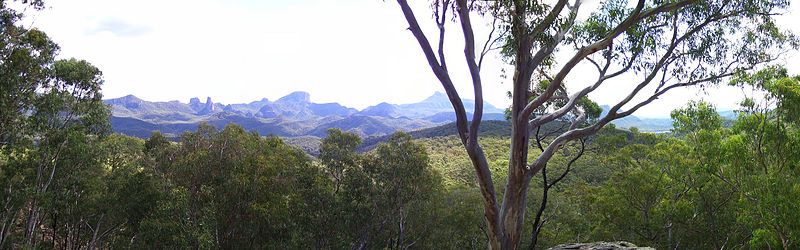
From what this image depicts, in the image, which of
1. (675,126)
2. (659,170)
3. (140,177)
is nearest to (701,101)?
(675,126)

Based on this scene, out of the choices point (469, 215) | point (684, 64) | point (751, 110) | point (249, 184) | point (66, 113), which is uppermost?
point (684, 64)

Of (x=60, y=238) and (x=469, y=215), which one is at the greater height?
(x=469, y=215)

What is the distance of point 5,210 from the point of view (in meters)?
13.9

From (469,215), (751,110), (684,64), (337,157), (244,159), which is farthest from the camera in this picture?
(469,215)

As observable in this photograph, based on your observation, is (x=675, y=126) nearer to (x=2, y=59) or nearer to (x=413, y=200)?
(x=413, y=200)

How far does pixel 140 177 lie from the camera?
44.5 ft

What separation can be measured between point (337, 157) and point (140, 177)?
6.21 m

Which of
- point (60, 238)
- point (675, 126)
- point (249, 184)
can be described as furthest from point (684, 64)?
point (60, 238)

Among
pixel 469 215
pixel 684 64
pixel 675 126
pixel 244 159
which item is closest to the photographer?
pixel 684 64

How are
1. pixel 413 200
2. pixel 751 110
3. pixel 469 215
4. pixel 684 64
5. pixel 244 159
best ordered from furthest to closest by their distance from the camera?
pixel 469 215 → pixel 413 200 → pixel 244 159 → pixel 751 110 → pixel 684 64

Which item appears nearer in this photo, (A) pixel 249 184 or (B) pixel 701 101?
(B) pixel 701 101

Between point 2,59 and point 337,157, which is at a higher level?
point 2,59

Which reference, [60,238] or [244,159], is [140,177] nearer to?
[244,159]

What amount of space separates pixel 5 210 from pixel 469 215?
16613 mm
